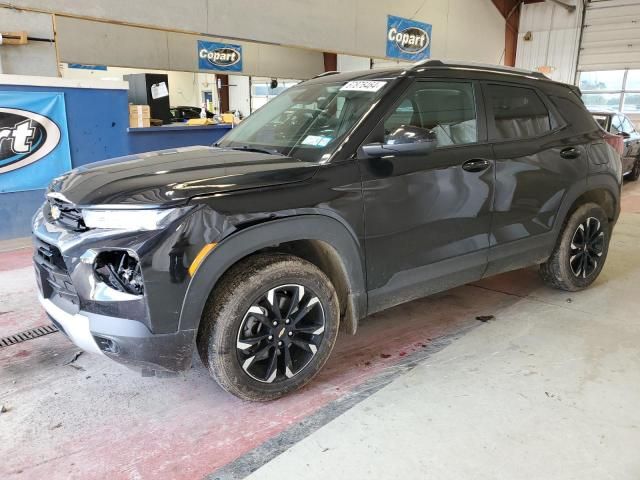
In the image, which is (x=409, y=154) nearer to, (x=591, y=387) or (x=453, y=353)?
(x=453, y=353)

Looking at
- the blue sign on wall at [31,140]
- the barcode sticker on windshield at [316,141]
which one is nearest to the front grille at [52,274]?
the barcode sticker on windshield at [316,141]

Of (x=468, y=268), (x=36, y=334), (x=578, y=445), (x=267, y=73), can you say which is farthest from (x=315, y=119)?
(x=267, y=73)

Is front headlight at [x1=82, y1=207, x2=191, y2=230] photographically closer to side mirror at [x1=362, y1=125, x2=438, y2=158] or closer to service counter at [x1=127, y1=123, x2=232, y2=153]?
side mirror at [x1=362, y1=125, x2=438, y2=158]

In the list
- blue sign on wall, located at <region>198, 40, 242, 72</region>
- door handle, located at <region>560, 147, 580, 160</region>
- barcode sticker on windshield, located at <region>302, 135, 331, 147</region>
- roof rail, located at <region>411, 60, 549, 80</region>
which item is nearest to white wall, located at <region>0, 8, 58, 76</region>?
barcode sticker on windshield, located at <region>302, 135, 331, 147</region>

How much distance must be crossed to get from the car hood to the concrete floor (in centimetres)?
107

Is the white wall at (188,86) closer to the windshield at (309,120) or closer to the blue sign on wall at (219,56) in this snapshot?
the blue sign on wall at (219,56)

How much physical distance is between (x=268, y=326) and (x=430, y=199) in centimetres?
117

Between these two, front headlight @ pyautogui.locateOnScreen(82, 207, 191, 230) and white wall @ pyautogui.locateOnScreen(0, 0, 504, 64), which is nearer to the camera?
front headlight @ pyautogui.locateOnScreen(82, 207, 191, 230)

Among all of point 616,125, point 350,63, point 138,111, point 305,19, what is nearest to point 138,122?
point 138,111

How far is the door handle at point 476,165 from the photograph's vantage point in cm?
301

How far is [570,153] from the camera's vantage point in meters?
3.64

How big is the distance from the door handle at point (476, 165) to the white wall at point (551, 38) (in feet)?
48.0

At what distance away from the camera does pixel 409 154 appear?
2.67 meters

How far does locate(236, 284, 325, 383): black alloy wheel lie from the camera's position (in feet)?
7.76
